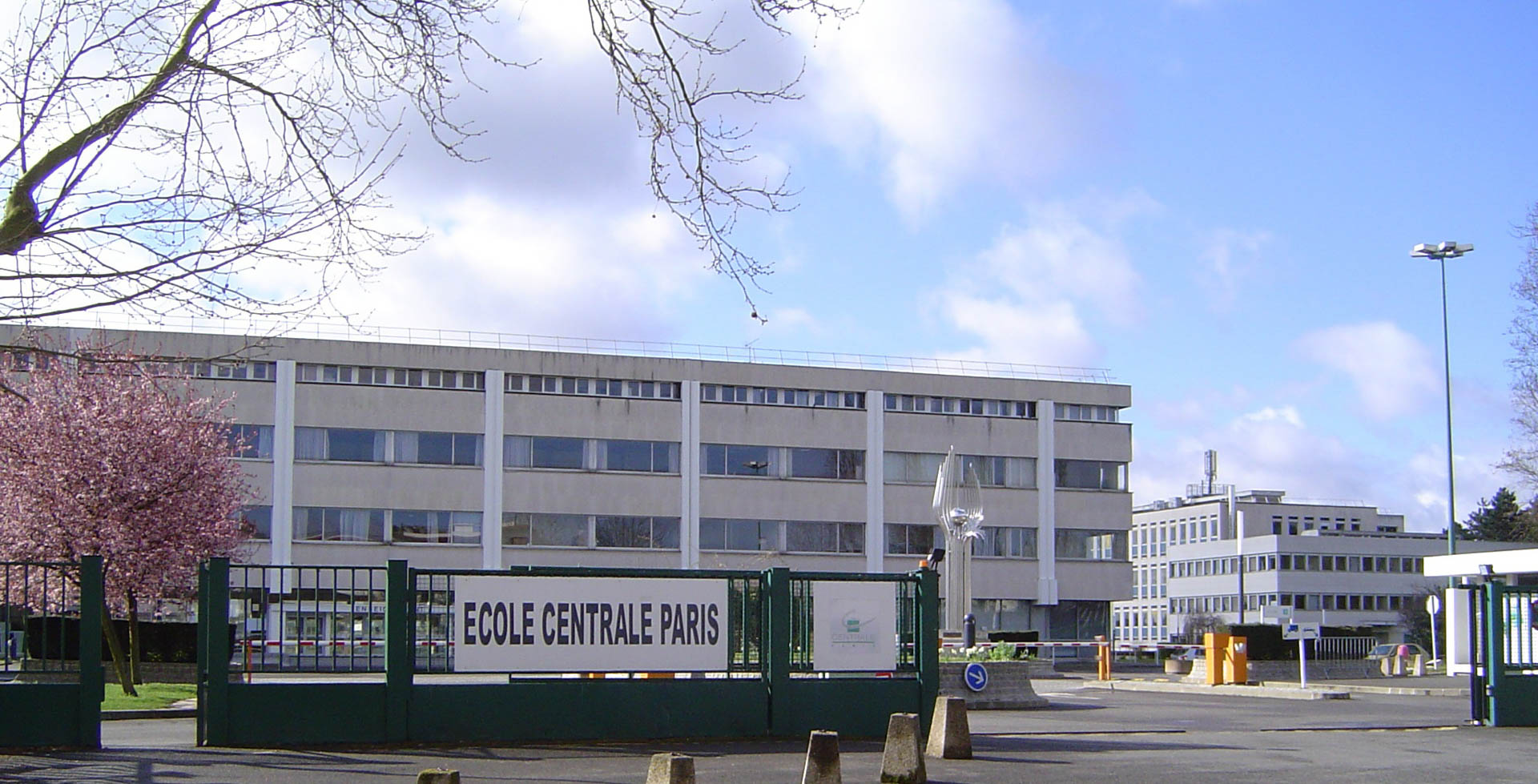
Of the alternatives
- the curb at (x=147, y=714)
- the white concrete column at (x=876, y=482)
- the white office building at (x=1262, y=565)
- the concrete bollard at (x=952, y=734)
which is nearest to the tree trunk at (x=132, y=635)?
the curb at (x=147, y=714)

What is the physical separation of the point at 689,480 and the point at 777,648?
4555 centimetres

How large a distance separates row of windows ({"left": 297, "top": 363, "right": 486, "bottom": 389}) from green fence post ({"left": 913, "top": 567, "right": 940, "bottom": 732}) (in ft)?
146

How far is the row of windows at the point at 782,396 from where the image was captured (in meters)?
63.6

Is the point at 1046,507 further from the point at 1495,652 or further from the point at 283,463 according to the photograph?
the point at 1495,652

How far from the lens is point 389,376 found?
59.4 metres

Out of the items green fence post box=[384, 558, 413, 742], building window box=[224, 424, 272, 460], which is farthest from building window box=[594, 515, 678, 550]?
green fence post box=[384, 558, 413, 742]

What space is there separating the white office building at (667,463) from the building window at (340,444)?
0.22 feet

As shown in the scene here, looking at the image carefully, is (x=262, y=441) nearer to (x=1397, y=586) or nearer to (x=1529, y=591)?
(x=1529, y=591)

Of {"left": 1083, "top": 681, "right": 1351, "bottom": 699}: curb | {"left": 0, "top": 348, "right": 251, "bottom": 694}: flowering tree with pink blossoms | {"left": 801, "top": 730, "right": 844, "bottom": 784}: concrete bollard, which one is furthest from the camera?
{"left": 1083, "top": 681, "right": 1351, "bottom": 699}: curb

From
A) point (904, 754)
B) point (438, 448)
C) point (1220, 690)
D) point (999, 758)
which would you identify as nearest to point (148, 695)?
point (999, 758)

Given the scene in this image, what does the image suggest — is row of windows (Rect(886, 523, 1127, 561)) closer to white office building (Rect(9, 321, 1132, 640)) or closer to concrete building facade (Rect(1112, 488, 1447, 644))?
white office building (Rect(9, 321, 1132, 640))

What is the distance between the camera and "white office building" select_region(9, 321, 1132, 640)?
58062mm

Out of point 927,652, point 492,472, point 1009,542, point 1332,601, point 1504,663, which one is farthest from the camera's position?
point 1332,601

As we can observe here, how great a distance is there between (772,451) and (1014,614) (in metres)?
12.1
